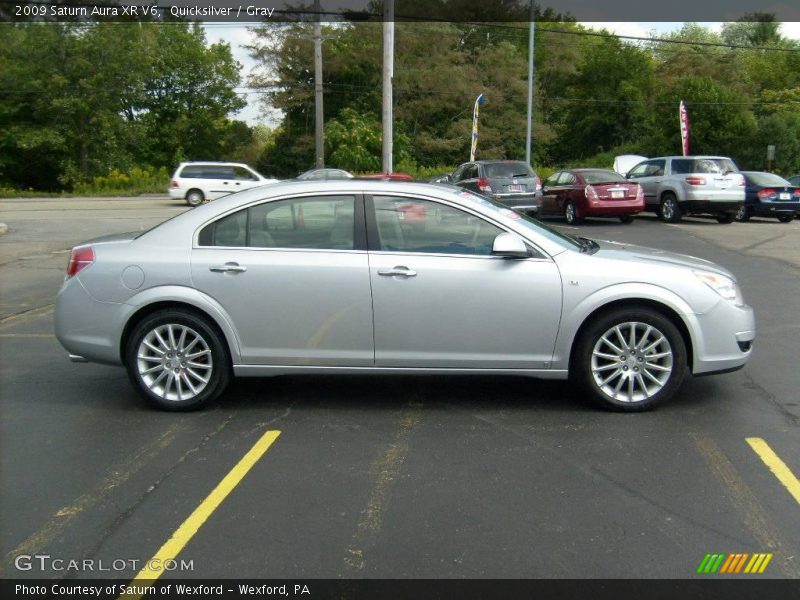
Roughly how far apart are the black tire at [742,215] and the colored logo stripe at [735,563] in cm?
2038

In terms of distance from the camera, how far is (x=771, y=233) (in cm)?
1959

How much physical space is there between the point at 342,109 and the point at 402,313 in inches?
2006

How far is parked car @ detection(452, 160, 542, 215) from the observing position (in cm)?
2080

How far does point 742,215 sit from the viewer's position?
74.9 ft

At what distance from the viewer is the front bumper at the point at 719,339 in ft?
18.9

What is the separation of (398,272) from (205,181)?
1193 inches

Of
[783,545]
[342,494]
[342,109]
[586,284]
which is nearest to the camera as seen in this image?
[783,545]

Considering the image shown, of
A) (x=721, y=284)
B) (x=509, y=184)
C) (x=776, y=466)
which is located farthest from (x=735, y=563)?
(x=509, y=184)

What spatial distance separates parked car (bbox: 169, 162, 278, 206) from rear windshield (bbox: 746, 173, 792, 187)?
63.1 ft

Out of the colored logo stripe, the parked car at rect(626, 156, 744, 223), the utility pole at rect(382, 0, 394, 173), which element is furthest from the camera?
the parked car at rect(626, 156, 744, 223)

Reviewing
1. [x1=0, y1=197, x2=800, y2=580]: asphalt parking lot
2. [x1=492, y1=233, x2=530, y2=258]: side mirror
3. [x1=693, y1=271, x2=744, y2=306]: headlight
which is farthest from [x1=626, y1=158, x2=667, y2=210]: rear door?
[x1=492, y1=233, x2=530, y2=258]: side mirror

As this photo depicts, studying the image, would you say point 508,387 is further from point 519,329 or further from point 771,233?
point 771,233

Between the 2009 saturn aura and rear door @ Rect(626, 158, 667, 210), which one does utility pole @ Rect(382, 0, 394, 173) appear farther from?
the 2009 saturn aura
